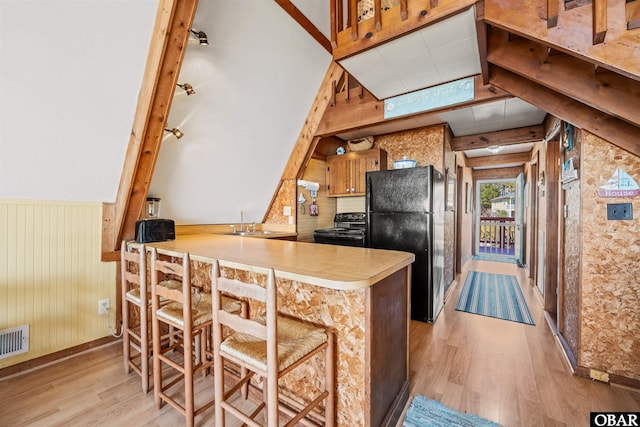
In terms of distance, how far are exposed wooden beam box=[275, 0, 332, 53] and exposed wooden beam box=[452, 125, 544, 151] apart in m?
2.59

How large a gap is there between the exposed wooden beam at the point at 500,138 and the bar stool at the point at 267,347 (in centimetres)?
403

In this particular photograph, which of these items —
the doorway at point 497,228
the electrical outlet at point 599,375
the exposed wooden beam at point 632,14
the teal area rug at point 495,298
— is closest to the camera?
the exposed wooden beam at point 632,14

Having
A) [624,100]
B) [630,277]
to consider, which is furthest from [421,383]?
[624,100]

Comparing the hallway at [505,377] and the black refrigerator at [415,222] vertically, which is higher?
the black refrigerator at [415,222]

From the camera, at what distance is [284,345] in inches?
51.4

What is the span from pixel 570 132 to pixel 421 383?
2512 mm

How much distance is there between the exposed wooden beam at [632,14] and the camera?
1254 millimetres

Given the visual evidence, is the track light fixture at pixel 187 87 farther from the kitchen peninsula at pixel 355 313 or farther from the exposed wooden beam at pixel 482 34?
the exposed wooden beam at pixel 482 34

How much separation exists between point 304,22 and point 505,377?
364 centimetres

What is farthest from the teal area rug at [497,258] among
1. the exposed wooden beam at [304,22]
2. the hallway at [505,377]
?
the exposed wooden beam at [304,22]

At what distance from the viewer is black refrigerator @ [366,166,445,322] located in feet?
9.83

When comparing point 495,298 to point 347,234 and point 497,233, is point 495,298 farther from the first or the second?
point 497,233

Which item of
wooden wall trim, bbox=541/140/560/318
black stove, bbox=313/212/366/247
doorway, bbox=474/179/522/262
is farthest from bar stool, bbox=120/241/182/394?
doorway, bbox=474/179/522/262

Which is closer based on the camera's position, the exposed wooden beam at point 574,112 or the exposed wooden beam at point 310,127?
the exposed wooden beam at point 574,112
